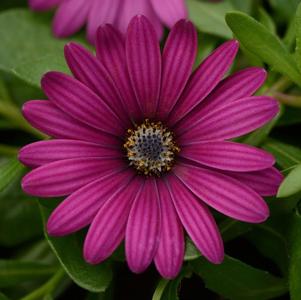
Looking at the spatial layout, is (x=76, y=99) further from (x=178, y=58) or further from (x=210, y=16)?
(x=210, y=16)

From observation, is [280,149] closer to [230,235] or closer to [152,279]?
[230,235]

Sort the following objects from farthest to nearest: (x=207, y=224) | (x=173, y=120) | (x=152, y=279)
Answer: (x=152, y=279) → (x=173, y=120) → (x=207, y=224)

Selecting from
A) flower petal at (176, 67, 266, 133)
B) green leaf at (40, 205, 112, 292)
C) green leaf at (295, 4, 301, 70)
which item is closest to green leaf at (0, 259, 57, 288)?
green leaf at (40, 205, 112, 292)

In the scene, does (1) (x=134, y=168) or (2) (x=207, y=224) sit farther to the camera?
(1) (x=134, y=168)

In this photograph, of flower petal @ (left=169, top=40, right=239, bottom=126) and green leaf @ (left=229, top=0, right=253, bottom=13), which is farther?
green leaf @ (left=229, top=0, right=253, bottom=13)

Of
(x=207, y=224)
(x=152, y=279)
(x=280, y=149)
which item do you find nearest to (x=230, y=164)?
(x=207, y=224)

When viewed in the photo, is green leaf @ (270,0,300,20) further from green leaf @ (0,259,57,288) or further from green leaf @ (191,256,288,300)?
green leaf @ (0,259,57,288)
